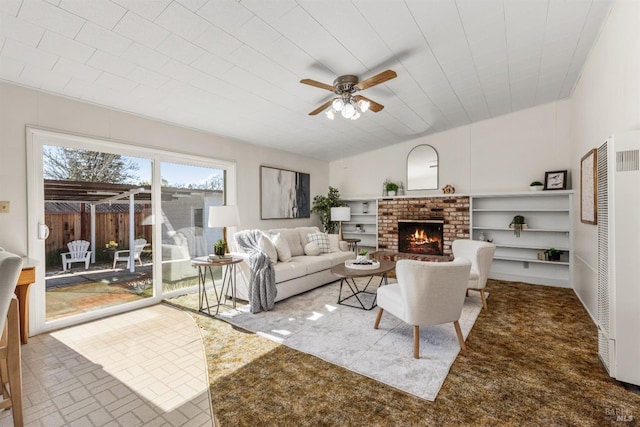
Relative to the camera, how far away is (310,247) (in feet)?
16.4

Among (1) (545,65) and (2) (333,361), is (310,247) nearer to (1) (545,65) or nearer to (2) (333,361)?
(2) (333,361)

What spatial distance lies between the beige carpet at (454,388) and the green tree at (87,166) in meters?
2.38

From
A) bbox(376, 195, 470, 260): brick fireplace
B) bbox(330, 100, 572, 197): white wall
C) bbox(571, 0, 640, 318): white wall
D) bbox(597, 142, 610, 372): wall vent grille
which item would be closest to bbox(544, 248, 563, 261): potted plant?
bbox(571, 0, 640, 318): white wall

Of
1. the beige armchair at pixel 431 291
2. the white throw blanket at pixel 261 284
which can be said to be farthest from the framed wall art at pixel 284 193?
the beige armchair at pixel 431 291

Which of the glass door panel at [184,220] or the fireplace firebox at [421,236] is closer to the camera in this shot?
the glass door panel at [184,220]

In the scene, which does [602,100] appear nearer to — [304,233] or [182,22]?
[182,22]

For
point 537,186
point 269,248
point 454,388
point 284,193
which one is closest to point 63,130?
point 269,248

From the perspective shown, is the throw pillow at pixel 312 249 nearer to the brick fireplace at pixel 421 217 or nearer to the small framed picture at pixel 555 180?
the brick fireplace at pixel 421 217

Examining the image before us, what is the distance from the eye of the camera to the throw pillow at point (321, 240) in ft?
16.9

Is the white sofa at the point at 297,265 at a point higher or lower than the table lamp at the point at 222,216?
lower

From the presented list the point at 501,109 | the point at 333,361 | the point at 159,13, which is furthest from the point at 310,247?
the point at 501,109

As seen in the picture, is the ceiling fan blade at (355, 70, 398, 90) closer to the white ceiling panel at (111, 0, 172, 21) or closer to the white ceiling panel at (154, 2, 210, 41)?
A: the white ceiling panel at (154, 2, 210, 41)

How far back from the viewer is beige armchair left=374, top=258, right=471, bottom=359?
95.1 inches

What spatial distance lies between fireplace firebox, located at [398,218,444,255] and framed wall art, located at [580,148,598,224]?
2295mm
